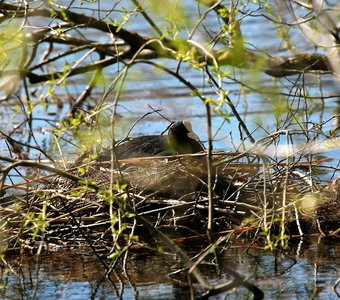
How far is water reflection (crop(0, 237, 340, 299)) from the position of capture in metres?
4.45

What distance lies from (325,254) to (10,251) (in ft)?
6.00

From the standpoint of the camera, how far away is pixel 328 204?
5473mm

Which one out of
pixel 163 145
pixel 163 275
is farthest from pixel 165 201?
pixel 163 145

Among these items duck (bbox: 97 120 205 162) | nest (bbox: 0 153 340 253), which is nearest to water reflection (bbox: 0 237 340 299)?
nest (bbox: 0 153 340 253)

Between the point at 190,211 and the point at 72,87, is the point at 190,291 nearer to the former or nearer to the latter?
the point at 190,211

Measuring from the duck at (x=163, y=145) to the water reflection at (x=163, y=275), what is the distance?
111 cm

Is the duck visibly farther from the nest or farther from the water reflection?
the water reflection

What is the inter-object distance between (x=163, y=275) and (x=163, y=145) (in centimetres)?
176

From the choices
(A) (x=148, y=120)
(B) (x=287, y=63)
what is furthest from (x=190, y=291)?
(A) (x=148, y=120)

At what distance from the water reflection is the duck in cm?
111

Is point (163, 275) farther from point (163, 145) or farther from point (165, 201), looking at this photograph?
point (163, 145)

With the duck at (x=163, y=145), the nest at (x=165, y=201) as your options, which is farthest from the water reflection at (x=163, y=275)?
the duck at (x=163, y=145)

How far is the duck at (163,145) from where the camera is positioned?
624 centimetres

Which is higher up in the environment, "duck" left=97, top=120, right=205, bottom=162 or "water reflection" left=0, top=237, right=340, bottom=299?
"duck" left=97, top=120, right=205, bottom=162
